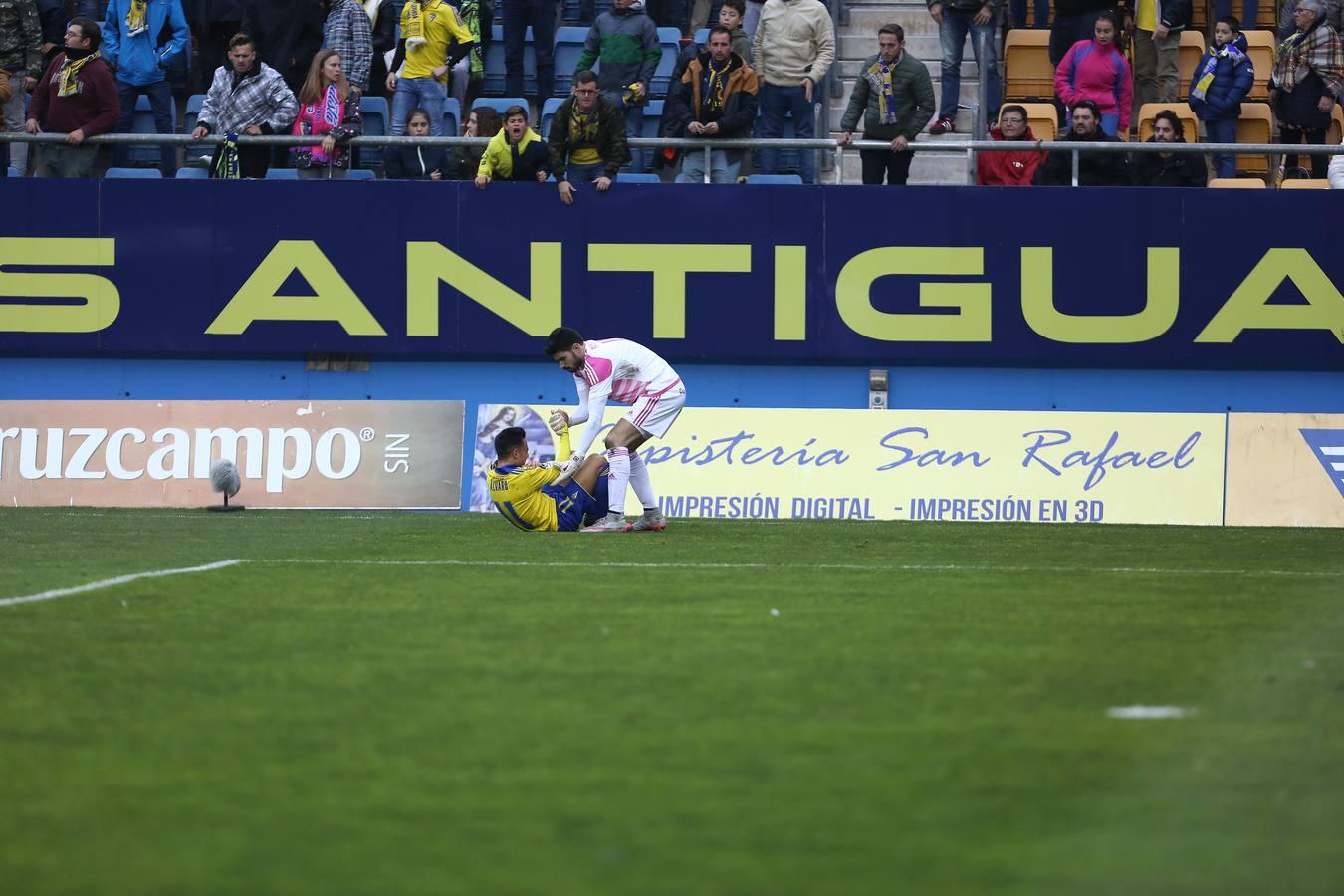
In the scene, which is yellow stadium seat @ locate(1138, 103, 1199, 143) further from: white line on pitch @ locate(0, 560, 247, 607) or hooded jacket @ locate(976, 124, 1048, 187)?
white line on pitch @ locate(0, 560, 247, 607)

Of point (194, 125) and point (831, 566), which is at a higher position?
point (194, 125)

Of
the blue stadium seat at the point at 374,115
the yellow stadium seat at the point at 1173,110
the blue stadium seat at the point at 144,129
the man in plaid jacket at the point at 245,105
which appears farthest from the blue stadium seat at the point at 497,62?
the yellow stadium seat at the point at 1173,110

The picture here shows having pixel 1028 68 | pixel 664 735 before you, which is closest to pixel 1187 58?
pixel 1028 68

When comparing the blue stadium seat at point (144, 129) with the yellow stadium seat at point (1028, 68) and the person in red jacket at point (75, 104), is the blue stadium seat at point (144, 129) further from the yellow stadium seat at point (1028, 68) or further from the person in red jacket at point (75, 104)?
the yellow stadium seat at point (1028, 68)

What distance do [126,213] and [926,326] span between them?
28.6 feet

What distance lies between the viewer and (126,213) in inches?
765

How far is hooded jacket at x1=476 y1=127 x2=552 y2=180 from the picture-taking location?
18859mm

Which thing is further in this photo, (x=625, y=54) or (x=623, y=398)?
(x=625, y=54)

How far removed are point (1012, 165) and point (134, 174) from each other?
31.4 feet

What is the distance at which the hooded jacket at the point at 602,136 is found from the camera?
18.5m

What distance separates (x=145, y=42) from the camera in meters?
19.6

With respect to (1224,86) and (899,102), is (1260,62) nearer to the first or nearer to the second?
(1224,86)

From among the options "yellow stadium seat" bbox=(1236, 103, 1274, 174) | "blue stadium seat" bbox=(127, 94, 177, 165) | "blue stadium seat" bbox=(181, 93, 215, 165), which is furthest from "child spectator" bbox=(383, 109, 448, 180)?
"yellow stadium seat" bbox=(1236, 103, 1274, 174)

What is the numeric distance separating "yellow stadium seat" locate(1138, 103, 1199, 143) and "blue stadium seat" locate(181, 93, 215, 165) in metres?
10.2
